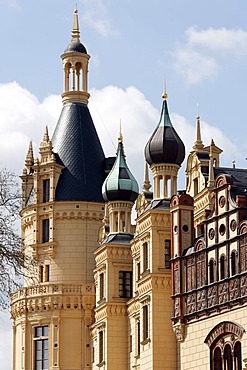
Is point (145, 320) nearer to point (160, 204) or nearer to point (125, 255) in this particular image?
point (160, 204)

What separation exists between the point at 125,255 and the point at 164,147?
9.79 metres

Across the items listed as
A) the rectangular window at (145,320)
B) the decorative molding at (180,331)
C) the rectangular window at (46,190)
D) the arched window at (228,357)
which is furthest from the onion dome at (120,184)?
the arched window at (228,357)

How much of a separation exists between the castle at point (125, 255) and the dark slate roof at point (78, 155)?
9 cm

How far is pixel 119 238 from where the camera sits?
229 feet

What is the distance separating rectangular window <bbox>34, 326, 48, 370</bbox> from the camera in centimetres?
7569

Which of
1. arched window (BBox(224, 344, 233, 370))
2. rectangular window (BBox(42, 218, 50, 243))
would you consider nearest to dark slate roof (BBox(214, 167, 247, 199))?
arched window (BBox(224, 344, 233, 370))

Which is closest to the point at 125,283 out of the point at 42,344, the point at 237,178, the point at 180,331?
the point at 42,344

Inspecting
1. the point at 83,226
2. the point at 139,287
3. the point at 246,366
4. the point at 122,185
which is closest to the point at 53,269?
the point at 83,226

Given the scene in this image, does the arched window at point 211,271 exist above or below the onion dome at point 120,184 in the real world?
below

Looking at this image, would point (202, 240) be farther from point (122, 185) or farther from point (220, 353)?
point (122, 185)

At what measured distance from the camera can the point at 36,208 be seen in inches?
3083

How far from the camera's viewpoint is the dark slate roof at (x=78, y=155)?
256 feet

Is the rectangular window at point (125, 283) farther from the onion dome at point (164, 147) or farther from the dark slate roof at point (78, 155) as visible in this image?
the onion dome at point (164, 147)

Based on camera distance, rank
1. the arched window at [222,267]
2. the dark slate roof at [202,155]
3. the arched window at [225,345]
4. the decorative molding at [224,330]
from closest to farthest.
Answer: the decorative molding at [224,330], the arched window at [225,345], the arched window at [222,267], the dark slate roof at [202,155]
